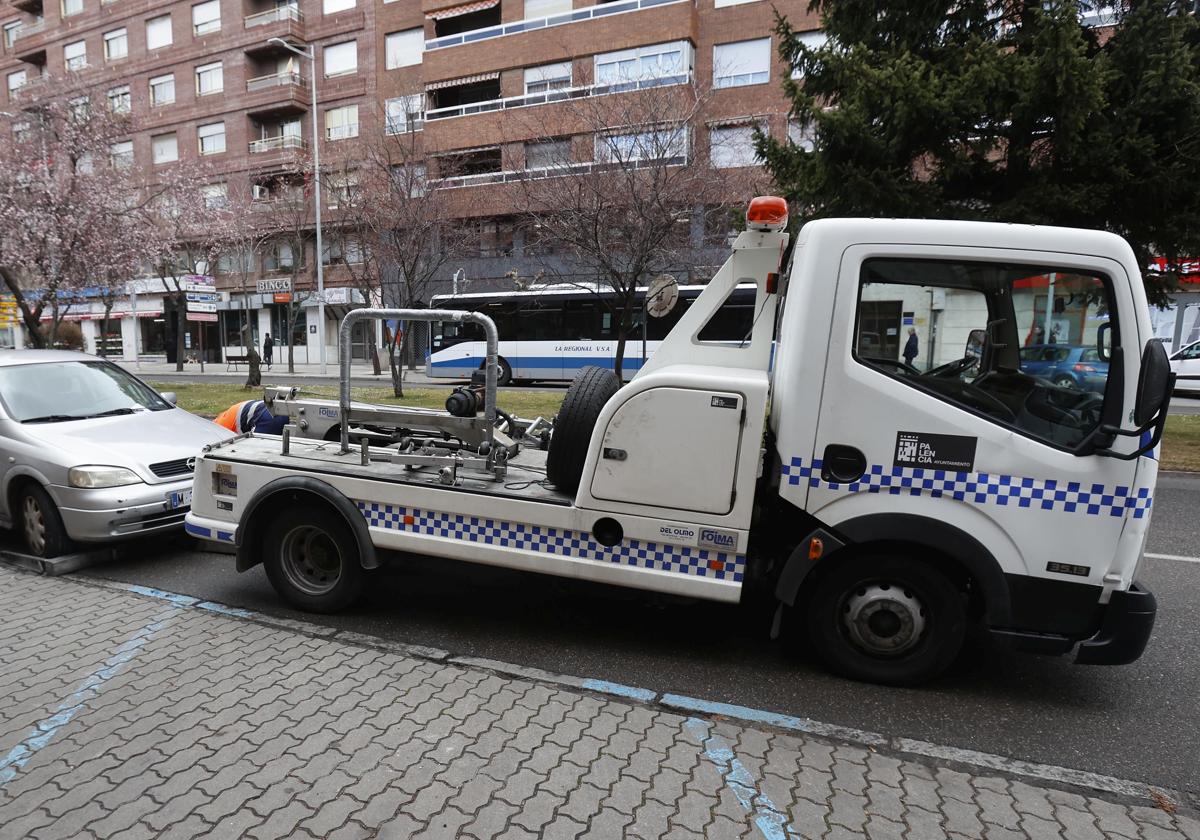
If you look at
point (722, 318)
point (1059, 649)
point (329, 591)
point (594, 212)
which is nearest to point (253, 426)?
point (329, 591)

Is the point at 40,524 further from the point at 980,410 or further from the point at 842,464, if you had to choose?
the point at 980,410

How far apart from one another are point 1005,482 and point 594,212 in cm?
1192

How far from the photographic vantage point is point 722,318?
13.5 ft

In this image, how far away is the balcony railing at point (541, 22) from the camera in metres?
26.5

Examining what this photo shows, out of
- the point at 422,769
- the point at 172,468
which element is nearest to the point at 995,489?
the point at 422,769

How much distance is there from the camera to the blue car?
3189 mm

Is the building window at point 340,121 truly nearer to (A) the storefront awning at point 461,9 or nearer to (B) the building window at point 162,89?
(A) the storefront awning at point 461,9

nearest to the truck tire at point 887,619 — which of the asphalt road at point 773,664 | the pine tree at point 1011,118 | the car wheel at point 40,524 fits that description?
the asphalt road at point 773,664

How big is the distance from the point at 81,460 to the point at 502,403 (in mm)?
11188

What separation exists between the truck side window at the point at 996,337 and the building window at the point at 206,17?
44870 mm

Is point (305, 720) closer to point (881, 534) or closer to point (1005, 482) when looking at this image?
point (881, 534)

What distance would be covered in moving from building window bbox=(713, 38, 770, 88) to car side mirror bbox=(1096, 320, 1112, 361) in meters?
25.2

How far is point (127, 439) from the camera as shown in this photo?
564 centimetres

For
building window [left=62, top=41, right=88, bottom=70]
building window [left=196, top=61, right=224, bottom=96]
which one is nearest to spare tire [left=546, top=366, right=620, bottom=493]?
building window [left=196, top=61, right=224, bottom=96]
